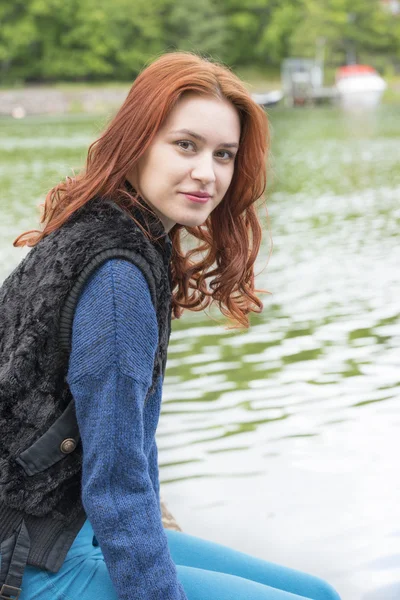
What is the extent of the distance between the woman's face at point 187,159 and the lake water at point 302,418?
1125 mm

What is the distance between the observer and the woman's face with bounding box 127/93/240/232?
1883mm

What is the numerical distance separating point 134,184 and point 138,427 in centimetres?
51

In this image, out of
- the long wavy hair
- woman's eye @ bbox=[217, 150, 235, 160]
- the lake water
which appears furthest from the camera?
the lake water

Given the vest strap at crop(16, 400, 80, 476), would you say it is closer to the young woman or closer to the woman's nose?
the young woman

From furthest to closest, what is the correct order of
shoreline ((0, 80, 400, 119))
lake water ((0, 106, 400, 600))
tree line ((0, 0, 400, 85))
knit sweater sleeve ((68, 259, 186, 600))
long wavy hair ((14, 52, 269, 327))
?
tree line ((0, 0, 400, 85)) → shoreline ((0, 80, 400, 119)) → lake water ((0, 106, 400, 600)) → long wavy hair ((14, 52, 269, 327)) → knit sweater sleeve ((68, 259, 186, 600))

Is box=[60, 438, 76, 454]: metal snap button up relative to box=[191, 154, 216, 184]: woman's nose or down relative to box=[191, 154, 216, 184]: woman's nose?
down

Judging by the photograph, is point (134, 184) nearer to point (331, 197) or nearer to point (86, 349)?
point (86, 349)

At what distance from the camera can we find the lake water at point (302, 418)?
368 centimetres

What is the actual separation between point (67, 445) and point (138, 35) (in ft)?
239

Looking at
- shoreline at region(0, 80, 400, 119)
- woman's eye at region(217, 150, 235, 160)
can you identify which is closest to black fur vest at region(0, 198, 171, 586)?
woman's eye at region(217, 150, 235, 160)

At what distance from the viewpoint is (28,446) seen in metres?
1.68

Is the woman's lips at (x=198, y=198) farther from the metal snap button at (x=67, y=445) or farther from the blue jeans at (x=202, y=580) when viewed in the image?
the blue jeans at (x=202, y=580)

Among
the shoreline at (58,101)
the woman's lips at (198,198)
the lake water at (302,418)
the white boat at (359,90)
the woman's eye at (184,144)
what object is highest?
the white boat at (359,90)

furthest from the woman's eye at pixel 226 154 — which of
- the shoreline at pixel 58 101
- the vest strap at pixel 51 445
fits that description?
the shoreline at pixel 58 101
